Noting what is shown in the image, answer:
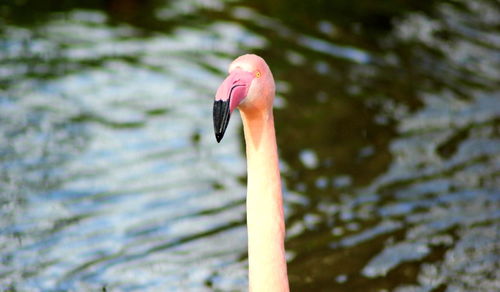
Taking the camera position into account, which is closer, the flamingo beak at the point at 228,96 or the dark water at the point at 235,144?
the flamingo beak at the point at 228,96

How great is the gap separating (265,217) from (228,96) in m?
0.62

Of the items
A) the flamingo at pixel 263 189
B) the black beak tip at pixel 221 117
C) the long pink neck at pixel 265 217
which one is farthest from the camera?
the long pink neck at pixel 265 217

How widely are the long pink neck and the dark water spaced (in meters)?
1.78

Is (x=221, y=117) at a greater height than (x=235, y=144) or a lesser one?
greater

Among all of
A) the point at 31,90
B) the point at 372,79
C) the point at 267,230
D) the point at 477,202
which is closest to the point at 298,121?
the point at 372,79

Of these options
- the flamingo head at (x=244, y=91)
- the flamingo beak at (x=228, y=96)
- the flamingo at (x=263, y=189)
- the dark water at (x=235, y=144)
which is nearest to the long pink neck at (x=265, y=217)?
the flamingo at (x=263, y=189)

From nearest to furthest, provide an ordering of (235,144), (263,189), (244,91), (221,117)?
(221,117), (244,91), (263,189), (235,144)

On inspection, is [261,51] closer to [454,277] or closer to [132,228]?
[132,228]

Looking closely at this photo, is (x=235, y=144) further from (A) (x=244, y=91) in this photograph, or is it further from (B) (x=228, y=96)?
(B) (x=228, y=96)

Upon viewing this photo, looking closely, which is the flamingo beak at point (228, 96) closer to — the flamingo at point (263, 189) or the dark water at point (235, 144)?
the flamingo at point (263, 189)

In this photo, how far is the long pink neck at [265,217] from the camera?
12.6ft

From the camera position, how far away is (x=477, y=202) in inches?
268

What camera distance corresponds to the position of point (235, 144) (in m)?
7.61

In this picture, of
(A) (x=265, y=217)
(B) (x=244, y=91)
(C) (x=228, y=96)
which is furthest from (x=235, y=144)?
(C) (x=228, y=96)
